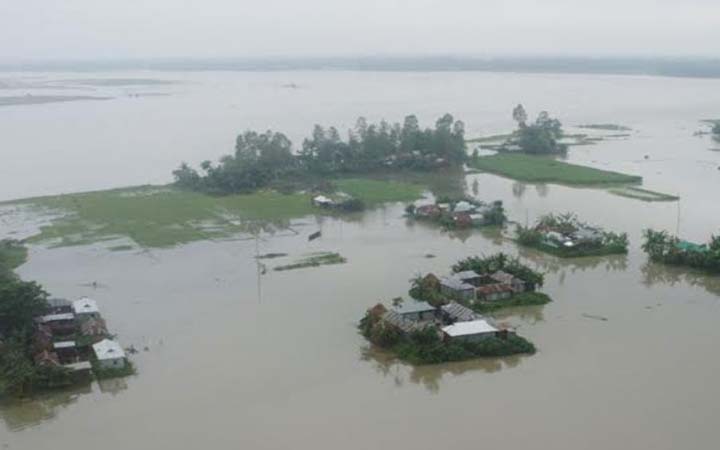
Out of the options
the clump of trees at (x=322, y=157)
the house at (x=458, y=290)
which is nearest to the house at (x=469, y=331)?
the house at (x=458, y=290)

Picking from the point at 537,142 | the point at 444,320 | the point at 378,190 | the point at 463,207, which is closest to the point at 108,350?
the point at 444,320

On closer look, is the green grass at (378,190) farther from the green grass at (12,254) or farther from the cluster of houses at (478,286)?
the green grass at (12,254)

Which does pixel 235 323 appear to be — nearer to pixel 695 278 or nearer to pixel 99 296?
pixel 99 296

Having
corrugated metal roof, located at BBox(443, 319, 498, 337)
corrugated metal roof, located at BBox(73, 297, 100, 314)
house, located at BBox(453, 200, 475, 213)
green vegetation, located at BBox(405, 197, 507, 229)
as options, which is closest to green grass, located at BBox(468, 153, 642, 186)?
green vegetation, located at BBox(405, 197, 507, 229)

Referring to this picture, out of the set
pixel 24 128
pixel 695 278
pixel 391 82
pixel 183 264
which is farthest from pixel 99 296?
pixel 391 82

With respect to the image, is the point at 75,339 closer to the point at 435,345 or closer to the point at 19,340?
the point at 19,340

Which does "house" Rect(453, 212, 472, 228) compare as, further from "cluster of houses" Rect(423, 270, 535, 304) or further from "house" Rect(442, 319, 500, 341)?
"house" Rect(442, 319, 500, 341)
